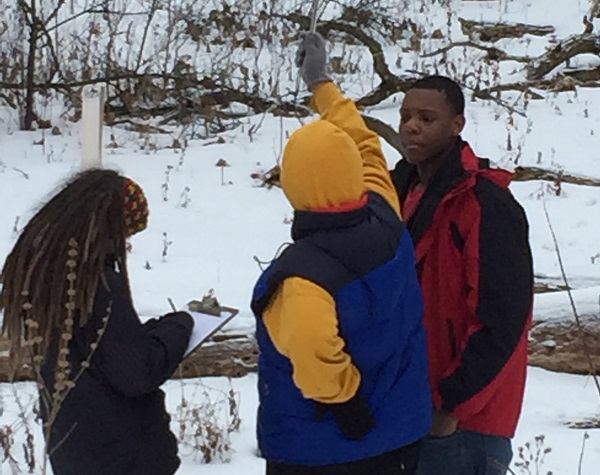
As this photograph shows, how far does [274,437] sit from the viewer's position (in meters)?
2.42

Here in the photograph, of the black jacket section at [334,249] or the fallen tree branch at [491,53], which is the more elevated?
the fallen tree branch at [491,53]

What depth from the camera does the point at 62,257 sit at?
2.44 meters

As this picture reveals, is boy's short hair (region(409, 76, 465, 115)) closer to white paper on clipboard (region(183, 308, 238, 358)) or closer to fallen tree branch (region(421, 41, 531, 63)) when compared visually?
white paper on clipboard (region(183, 308, 238, 358))

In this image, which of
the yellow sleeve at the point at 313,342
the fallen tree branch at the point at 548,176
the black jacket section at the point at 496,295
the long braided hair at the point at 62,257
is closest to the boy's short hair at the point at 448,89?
the black jacket section at the point at 496,295

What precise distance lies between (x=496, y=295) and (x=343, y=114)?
702 millimetres

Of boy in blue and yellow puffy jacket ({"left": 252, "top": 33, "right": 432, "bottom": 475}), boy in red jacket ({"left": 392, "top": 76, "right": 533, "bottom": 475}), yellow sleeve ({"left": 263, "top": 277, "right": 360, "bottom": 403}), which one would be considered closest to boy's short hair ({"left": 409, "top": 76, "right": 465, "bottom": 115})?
boy in red jacket ({"left": 392, "top": 76, "right": 533, "bottom": 475})

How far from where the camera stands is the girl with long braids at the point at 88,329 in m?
2.43

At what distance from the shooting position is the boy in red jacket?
245 cm

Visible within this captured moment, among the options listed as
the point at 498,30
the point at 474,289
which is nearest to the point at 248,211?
the point at 474,289

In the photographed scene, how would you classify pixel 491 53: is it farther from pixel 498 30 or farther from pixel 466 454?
pixel 466 454

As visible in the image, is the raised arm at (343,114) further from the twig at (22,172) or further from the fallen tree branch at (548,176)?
the fallen tree branch at (548,176)

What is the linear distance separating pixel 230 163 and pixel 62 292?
5.00 meters

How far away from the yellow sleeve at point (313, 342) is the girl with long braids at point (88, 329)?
15.8 inches

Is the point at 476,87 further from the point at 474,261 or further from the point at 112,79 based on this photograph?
the point at 474,261
